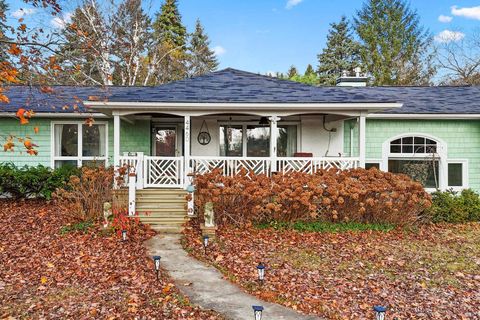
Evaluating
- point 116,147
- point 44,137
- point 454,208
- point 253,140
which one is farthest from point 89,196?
point 454,208

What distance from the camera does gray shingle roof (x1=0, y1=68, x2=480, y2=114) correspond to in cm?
1041

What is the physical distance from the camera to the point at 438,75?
33875mm

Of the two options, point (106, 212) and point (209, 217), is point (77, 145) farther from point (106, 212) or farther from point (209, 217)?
point (209, 217)

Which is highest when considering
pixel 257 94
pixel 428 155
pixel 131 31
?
pixel 131 31

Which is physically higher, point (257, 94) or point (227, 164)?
point (257, 94)

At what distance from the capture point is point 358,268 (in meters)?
6.58

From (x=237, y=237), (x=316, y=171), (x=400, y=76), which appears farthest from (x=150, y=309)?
(x=400, y=76)

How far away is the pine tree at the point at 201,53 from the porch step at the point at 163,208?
29789 mm

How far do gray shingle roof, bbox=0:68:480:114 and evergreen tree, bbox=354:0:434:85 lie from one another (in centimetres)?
2119

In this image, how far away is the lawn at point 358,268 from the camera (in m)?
5.05

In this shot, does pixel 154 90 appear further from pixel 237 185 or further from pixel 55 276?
pixel 55 276

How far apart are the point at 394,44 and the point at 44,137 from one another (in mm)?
33236

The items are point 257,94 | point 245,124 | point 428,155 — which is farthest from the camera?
point 245,124

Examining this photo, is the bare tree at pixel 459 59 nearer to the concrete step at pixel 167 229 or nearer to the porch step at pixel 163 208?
the porch step at pixel 163 208
